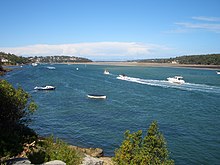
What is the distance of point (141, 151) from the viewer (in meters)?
24.2

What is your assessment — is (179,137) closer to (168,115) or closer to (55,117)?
(168,115)

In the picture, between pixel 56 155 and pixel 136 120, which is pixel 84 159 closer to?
pixel 56 155

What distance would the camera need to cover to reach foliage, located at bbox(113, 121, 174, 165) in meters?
23.3

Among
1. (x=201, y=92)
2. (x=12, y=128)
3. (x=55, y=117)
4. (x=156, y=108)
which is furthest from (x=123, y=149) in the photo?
(x=201, y=92)

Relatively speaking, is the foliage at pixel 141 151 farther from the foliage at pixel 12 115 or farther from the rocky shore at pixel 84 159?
the foliage at pixel 12 115

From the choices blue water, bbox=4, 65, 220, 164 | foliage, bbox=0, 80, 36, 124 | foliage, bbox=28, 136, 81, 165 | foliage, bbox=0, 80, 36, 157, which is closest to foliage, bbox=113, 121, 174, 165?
foliage, bbox=28, 136, 81, 165

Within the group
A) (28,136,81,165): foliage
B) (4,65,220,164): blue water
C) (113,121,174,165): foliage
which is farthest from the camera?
(4,65,220,164): blue water

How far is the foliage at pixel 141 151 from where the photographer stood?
23297 millimetres

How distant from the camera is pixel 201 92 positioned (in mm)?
93000

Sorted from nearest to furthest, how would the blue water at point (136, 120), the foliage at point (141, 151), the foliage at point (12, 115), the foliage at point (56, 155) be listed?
the foliage at point (141, 151), the foliage at point (56, 155), the foliage at point (12, 115), the blue water at point (136, 120)

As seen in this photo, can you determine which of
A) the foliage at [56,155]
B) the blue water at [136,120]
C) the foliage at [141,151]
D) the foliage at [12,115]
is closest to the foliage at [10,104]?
the foliage at [12,115]

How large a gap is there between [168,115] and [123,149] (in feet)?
129

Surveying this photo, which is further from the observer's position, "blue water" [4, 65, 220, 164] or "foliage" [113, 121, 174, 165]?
"blue water" [4, 65, 220, 164]

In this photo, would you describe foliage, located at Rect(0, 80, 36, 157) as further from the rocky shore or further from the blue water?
the blue water
